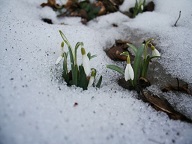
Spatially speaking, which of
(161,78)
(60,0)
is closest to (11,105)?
(161,78)

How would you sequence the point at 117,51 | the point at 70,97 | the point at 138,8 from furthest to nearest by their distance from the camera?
1. the point at 138,8
2. the point at 117,51
3. the point at 70,97

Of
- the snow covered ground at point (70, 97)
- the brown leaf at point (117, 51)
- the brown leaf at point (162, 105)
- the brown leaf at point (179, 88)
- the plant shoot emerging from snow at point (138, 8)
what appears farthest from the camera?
the plant shoot emerging from snow at point (138, 8)

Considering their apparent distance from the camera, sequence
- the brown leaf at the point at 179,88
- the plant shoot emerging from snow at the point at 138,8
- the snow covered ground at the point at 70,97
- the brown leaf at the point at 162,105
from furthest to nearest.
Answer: the plant shoot emerging from snow at the point at 138,8
the brown leaf at the point at 179,88
the brown leaf at the point at 162,105
the snow covered ground at the point at 70,97

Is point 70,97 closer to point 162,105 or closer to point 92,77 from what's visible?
point 92,77

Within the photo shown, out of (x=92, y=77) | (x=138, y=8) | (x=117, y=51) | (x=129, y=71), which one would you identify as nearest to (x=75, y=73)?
(x=92, y=77)

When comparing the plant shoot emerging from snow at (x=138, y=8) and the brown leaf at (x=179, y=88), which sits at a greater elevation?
the plant shoot emerging from snow at (x=138, y=8)

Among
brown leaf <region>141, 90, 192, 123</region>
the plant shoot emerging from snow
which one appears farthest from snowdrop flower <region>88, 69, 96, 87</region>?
the plant shoot emerging from snow

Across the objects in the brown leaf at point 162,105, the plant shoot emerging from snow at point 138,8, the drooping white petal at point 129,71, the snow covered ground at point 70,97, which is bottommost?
the brown leaf at point 162,105

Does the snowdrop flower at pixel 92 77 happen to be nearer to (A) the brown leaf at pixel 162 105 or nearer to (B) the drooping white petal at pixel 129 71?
(B) the drooping white petal at pixel 129 71

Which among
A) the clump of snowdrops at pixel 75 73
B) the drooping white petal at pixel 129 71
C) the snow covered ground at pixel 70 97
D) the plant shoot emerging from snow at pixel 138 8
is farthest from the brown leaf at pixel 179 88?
the plant shoot emerging from snow at pixel 138 8
